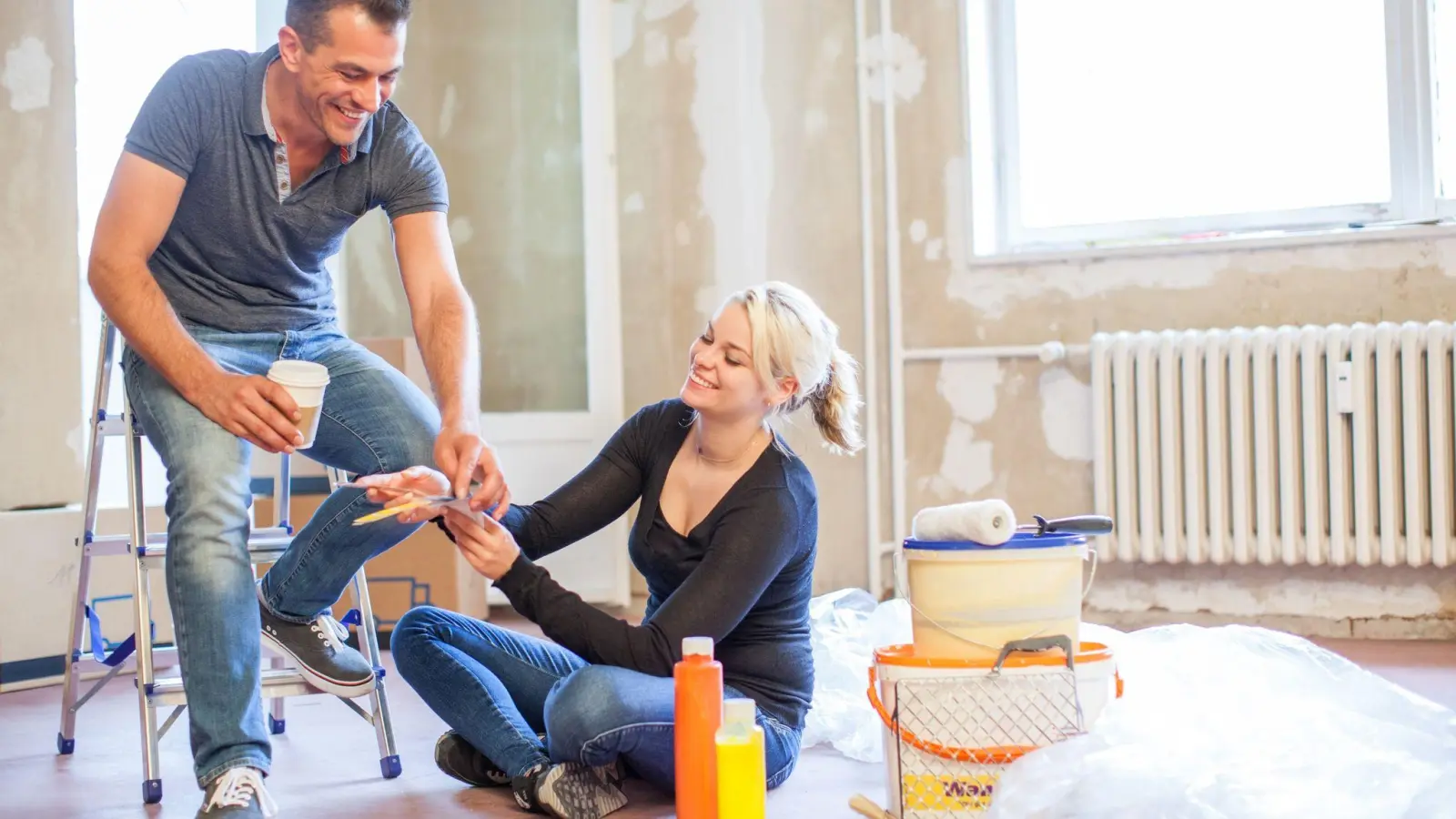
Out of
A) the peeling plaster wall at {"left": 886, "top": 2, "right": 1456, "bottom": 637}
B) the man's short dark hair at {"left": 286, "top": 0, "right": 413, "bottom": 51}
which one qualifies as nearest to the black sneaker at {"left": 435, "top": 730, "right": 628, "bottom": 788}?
the man's short dark hair at {"left": 286, "top": 0, "right": 413, "bottom": 51}

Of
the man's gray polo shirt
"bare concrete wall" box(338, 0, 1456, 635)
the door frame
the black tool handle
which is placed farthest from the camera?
the door frame

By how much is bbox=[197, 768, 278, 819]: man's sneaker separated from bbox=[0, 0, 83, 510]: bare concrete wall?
1845 mm

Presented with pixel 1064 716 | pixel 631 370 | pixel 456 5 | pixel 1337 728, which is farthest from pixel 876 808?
pixel 456 5

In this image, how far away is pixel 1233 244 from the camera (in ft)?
11.3

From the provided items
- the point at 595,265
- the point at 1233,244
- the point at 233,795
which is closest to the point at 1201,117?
the point at 1233,244

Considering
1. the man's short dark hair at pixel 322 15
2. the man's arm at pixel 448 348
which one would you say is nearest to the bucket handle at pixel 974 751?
the man's arm at pixel 448 348

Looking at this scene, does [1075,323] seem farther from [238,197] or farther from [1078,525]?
[238,197]

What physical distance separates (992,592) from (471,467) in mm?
710

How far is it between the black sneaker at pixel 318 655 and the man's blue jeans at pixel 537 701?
0.21 feet

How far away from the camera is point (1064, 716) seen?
5.31 feet

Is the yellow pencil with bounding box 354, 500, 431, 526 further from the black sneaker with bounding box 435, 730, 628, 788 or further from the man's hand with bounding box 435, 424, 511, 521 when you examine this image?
the black sneaker with bounding box 435, 730, 628, 788

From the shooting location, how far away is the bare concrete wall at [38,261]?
3.08m

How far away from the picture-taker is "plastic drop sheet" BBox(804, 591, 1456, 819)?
60.1 inches

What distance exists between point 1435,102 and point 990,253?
3.99 feet
